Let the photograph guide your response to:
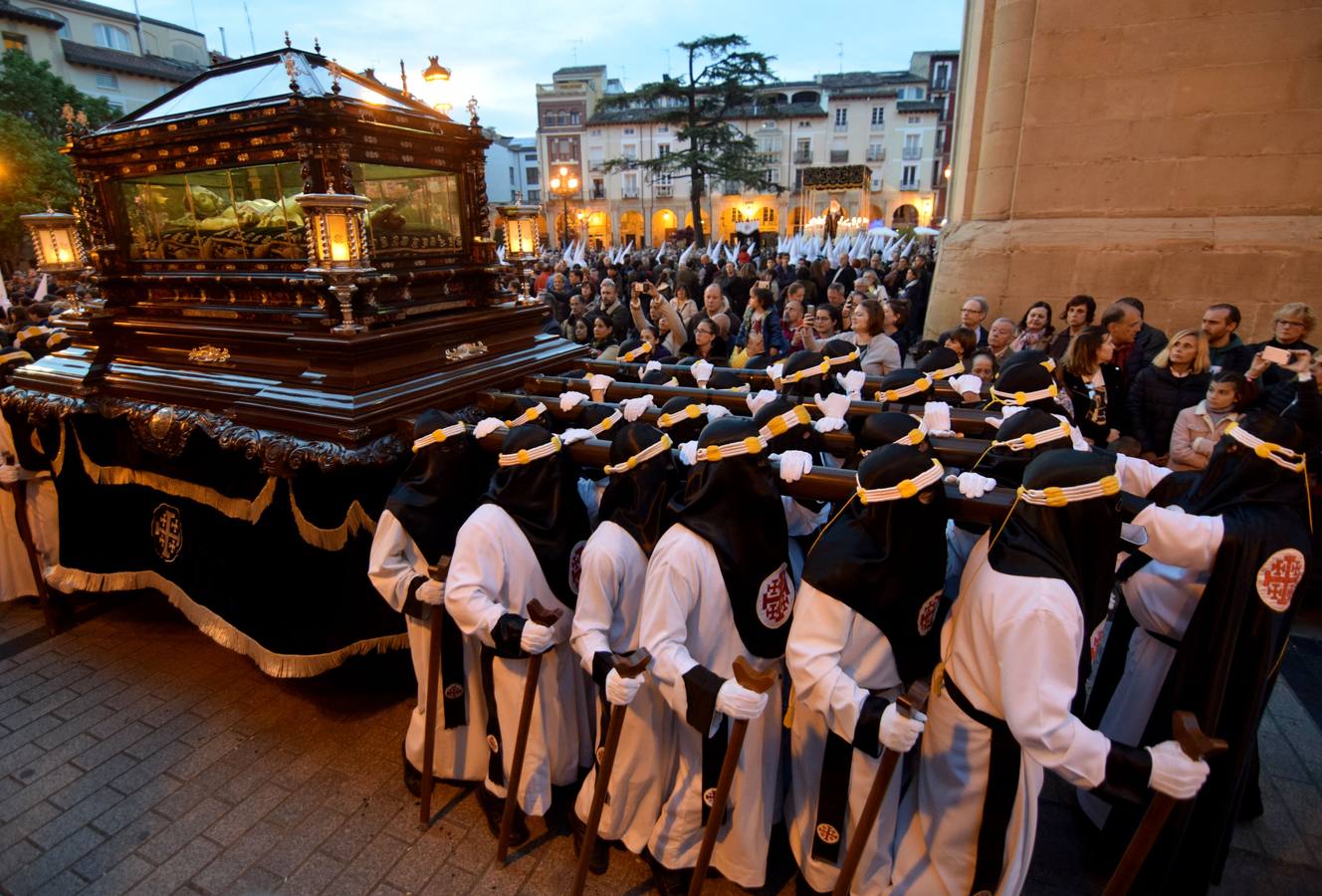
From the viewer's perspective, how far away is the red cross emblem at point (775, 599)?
99.6 inches

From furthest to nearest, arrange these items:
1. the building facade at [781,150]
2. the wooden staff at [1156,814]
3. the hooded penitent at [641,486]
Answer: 1. the building facade at [781,150]
2. the hooded penitent at [641,486]
3. the wooden staff at [1156,814]

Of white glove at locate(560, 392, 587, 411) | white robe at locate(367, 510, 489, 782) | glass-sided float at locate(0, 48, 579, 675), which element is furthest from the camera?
white glove at locate(560, 392, 587, 411)

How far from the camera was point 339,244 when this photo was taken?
3541 millimetres

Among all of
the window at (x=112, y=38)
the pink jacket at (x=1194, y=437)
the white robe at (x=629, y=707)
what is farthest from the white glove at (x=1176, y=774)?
the window at (x=112, y=38)

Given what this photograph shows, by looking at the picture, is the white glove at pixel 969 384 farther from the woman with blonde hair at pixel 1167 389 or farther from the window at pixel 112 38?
the window at pixel 112 38

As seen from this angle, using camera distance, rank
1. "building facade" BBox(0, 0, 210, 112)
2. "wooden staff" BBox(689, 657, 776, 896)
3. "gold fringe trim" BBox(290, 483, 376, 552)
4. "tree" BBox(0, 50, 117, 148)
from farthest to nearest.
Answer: "building facade" BBox(0, 0, 210, 112), "tree" BBox(0, 50, 117, 148), "gold fringe trim" BBox(290, 483, 376, 552), "wooden staff" BBox(689, 657, 776, 896)

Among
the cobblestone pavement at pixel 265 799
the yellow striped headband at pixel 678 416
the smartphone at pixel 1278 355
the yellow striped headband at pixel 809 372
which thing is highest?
the smartphone at pixel 1278 355

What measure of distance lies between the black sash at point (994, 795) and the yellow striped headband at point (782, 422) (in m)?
1.07

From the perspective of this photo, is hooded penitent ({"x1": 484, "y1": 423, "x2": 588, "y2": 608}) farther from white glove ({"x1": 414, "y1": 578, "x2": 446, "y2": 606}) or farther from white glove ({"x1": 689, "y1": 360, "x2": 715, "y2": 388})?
white glove ({"x1": 689, "y1": 360, "x2": 715, "y2": 388})

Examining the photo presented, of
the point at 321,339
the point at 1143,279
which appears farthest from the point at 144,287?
the point at 1143,279

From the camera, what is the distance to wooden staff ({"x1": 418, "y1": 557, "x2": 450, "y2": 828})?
277 centimetres

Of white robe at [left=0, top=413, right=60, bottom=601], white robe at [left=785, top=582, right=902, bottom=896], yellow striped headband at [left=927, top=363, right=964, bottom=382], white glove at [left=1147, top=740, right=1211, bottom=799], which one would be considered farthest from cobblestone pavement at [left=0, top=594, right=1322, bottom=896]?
yellow striped headband at [left=927, top=363, right=964, bottom=382]

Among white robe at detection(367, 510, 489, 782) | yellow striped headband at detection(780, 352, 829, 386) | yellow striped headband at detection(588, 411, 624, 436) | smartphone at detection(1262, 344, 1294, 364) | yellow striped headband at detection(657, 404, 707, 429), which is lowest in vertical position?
white robe at detection(367, 510, 489, 782)

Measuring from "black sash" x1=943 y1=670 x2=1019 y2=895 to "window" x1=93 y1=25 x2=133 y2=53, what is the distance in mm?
40799
